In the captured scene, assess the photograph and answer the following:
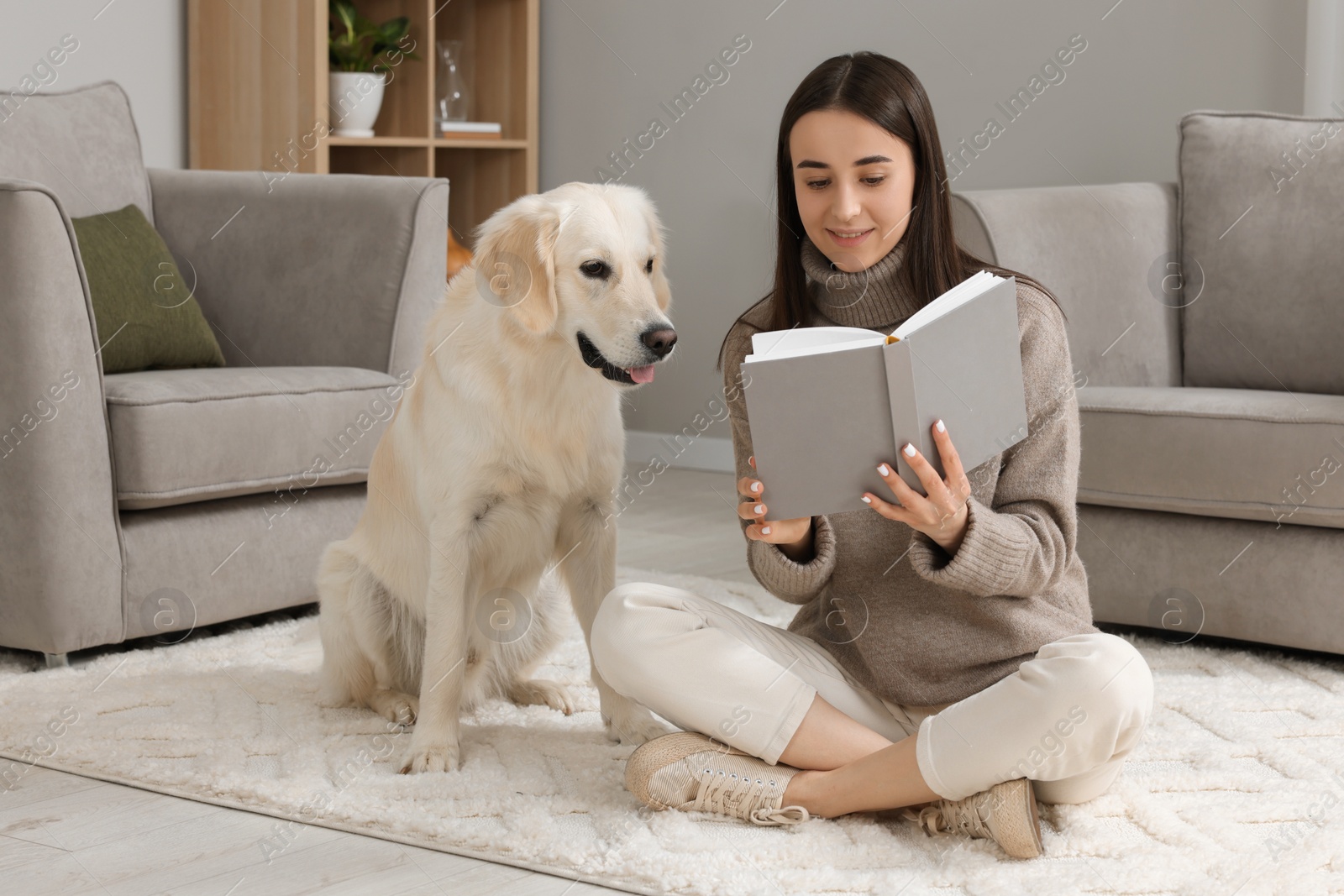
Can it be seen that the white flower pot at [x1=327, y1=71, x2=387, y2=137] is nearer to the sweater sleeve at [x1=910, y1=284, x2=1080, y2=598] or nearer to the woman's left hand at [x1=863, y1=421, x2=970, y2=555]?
the sweater sleeve at [x1=910, y1=284, x2=1080, y2=598]

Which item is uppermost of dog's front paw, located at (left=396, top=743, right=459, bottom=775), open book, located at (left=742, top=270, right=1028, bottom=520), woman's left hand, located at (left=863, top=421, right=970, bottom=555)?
open book, located at (left=742, top=270, right=1028, bottom=520)

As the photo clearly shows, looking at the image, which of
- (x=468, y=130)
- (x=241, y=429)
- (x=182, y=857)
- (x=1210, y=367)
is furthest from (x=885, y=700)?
(x=468, y=130)

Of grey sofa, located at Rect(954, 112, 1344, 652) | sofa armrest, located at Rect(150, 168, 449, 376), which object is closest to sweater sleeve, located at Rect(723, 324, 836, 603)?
grey sofa, located at Rect(954, 112, 1344, 652)

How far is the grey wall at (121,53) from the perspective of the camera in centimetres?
341

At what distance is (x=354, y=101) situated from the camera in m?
3.79

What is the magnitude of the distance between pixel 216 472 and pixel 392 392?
1.36 feet

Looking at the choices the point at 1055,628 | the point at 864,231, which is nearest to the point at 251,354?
the point at 864,231

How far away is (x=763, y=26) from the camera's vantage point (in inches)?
157

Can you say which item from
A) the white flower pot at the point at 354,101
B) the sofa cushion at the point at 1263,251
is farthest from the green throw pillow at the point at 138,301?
the sofa cushion at the point at 1263,251

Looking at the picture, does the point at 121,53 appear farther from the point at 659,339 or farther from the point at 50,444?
the point at 659,339

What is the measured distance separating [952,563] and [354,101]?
3010 mm

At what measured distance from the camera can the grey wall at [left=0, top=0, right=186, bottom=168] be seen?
3.41 meters

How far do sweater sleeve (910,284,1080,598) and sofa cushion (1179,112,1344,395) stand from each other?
49.4 inches

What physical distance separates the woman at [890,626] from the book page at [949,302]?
0.19 meters
